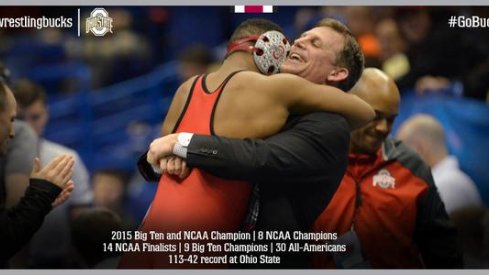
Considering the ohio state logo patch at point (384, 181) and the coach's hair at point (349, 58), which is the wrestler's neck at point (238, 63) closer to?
the coach's hair at point (349, 58)

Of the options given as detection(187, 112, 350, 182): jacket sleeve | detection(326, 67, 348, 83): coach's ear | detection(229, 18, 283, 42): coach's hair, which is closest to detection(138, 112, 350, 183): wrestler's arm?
detection(187, 112, 350, 182): jacket sleeve

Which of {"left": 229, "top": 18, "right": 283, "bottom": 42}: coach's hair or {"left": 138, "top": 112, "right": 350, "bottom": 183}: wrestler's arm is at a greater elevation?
{"left": 229, "top": 18, "right": 283, "bottom": 42}: coach's hair

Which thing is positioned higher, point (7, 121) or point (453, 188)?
point (7, 121)

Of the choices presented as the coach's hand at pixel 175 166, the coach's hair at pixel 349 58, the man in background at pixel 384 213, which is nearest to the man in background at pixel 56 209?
the coach's hand at pixel 175 166

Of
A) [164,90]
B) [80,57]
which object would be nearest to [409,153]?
[164,90]

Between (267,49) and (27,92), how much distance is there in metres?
1.16

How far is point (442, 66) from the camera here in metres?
4.84

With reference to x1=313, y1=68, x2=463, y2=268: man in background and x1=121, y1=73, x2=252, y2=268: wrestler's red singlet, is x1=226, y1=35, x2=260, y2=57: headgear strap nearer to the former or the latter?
x1=121, y1=73, x2=252, y2=268: wrestler's red singlet

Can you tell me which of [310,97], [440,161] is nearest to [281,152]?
[310,97]

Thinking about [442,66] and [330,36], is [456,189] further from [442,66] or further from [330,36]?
[330,36]

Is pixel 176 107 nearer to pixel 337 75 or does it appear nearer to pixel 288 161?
pixel 288 161

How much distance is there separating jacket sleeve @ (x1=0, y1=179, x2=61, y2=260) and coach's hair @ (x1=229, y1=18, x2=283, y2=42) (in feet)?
3.34

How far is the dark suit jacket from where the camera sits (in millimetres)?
4250

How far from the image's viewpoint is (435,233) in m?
4.71
